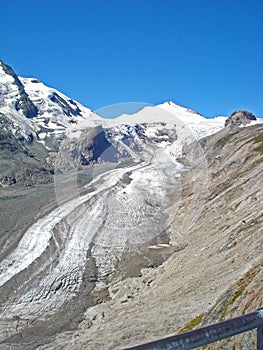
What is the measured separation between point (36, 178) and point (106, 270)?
55545 millimetres

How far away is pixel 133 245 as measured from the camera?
2645 cm

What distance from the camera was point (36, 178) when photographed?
76.2 metres

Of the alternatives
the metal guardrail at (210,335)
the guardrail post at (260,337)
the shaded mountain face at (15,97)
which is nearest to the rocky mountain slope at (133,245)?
the guardrail post at (260,337)

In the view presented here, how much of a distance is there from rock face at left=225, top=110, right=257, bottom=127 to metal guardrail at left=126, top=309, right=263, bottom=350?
11772 cm

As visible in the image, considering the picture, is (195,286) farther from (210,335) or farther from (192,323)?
(210,335)

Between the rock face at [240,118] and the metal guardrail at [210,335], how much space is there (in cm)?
11772

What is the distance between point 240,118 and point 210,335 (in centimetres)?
12414

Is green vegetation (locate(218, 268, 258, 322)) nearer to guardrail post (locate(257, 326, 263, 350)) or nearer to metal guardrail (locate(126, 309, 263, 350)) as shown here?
guardrail post (locate(257, 326, 263, 350))

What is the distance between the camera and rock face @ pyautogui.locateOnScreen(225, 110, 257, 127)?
385ft

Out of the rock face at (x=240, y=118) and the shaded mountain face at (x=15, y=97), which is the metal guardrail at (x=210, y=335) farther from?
the shaded mountain face at (x=15, y=97)

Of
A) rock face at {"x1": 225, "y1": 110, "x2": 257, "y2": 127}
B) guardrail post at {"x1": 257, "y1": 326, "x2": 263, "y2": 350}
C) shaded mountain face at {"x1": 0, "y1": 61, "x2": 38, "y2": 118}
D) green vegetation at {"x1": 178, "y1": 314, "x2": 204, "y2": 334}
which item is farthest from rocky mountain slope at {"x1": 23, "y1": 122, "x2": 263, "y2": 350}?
shaded mountain face at {"x1": 0, "y1": 61, "x2": 38, "y2": 118}

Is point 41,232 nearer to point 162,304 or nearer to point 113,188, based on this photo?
point 113,188

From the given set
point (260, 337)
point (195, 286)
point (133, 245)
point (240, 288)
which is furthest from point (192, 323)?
point (133, 245)

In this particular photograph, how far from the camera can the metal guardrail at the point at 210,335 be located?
7.68 ft
